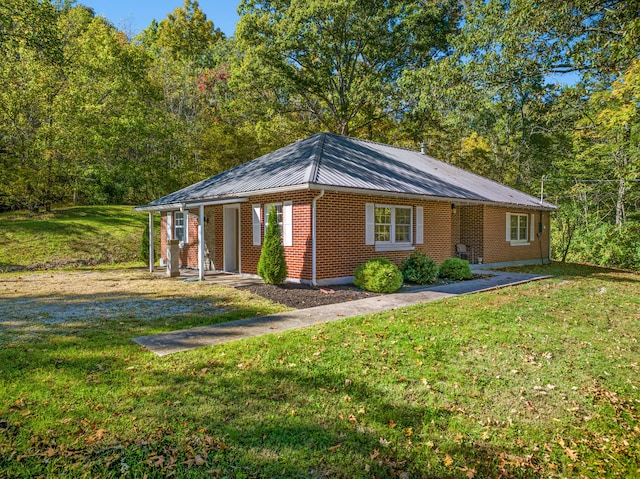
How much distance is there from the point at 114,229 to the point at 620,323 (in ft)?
71.1

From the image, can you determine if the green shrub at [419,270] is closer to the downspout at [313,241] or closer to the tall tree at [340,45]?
the downspout at [313,241]

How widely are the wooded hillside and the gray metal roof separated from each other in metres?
2.30

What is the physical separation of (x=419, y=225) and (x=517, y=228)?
7.11 metres

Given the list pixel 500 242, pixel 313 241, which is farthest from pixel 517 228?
pixel 313 241

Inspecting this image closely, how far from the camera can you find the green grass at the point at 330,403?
3322 mm

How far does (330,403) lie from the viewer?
4238mm

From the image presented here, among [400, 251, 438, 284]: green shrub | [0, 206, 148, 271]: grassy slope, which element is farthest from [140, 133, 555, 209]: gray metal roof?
[0, 206, 148, 271]: grassy slope

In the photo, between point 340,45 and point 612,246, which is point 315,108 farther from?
point 612,246

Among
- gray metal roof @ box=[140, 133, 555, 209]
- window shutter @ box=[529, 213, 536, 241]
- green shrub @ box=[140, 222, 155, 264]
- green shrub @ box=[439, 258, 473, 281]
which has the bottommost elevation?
green shrub @ box=[439, 258, 473, 281]

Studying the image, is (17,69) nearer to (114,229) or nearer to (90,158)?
(90,158)

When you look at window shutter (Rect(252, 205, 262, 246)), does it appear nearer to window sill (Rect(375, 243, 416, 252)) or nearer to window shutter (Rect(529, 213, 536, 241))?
window sill (Rect(375, 243, 416, 252))

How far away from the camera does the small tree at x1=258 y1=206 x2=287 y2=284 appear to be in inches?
426

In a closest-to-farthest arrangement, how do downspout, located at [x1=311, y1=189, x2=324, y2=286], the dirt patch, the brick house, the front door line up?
the dirt patch → downspout, located at [x1=311, y1=189, x2=324, y2=286] → the brick house → the front door

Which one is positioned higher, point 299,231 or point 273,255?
point 299,231
